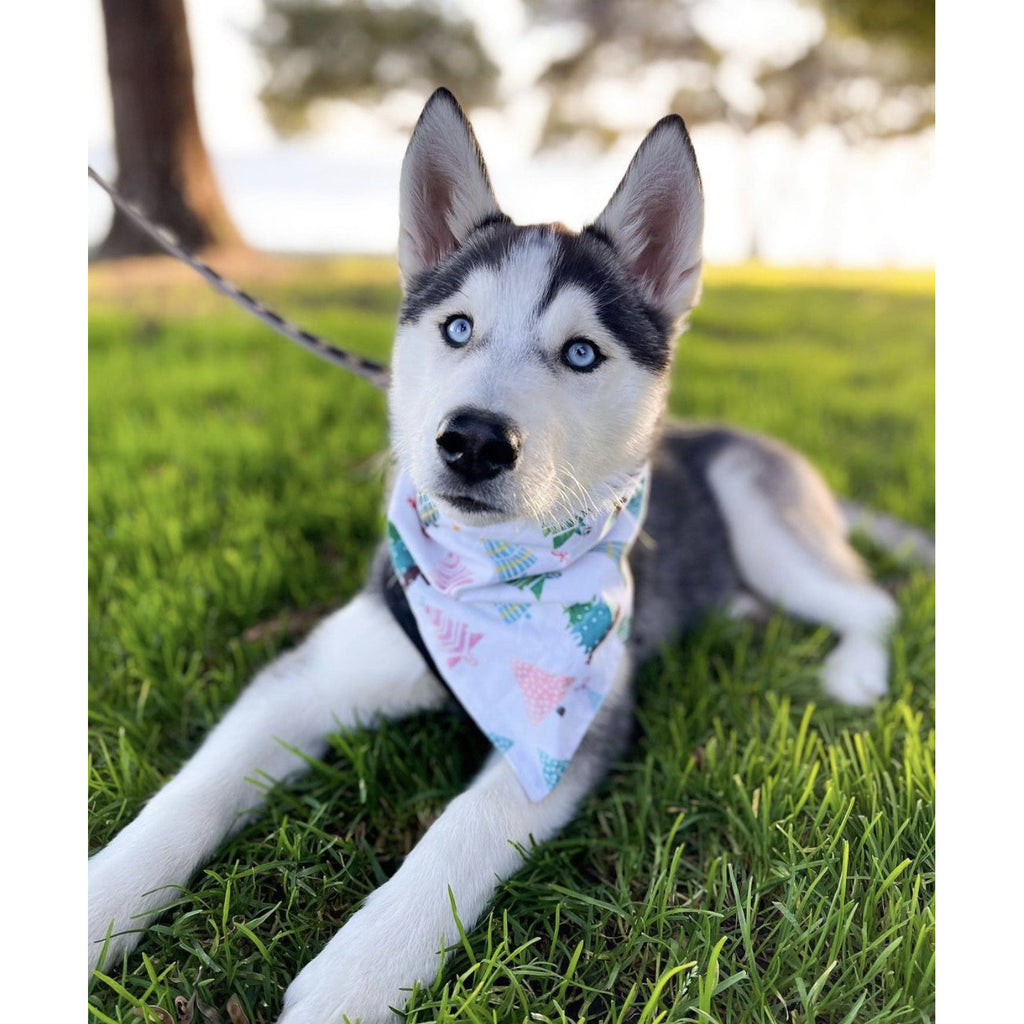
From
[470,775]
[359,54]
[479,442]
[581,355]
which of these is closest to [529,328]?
[581,355]

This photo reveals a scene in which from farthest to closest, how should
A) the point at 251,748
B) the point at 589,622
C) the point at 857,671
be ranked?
the point at 857,671, the point at 589,622, the point at 251,748

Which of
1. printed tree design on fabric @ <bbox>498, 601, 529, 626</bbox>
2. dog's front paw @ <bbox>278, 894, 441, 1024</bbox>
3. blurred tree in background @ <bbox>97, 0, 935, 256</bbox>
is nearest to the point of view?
dog's front paw @ <bbox>278, 894, 441, 1024</bbox>

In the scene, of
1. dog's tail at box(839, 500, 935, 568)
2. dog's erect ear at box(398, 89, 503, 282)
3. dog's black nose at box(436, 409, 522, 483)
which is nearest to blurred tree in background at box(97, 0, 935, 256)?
dog's erect ear at box(398, 89, 503, 282)

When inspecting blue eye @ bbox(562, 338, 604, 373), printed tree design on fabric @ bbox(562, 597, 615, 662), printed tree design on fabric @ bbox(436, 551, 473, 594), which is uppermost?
blue eye @ bbox(562, 338, 604, 373)

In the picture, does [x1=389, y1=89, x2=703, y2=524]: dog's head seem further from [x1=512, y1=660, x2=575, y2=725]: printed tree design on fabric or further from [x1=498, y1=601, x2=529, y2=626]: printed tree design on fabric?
[x1=512, y1=660, x2=575, y2=725]: printed tree design on fabric

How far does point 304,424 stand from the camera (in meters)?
4.18

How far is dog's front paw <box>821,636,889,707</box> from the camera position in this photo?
8.59 ft

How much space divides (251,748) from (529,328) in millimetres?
1172

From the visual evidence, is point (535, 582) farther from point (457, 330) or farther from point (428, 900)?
point (428, 900)

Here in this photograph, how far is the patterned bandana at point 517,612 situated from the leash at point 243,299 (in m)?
0.58

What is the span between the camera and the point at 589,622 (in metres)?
2.11

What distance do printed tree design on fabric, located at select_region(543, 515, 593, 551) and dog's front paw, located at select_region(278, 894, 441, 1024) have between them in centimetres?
90

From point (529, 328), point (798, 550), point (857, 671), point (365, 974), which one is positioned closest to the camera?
point (365, 974)
